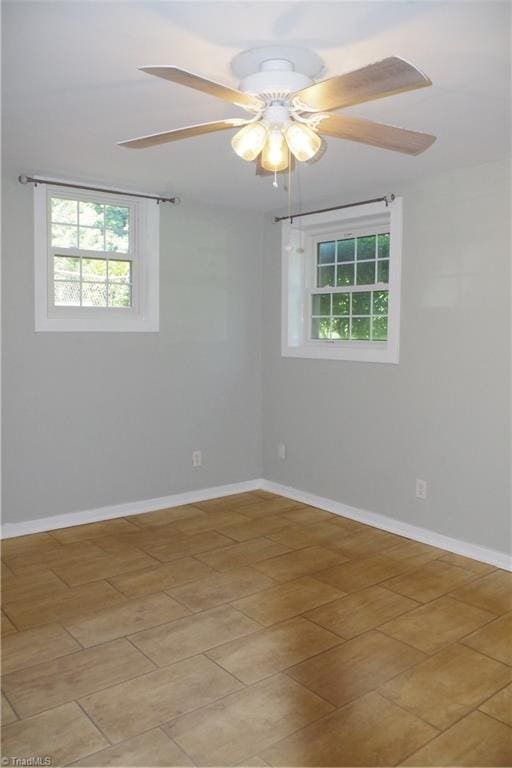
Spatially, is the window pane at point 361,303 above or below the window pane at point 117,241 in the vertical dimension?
below

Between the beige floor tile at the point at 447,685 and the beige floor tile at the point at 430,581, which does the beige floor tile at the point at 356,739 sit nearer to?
the beige floor tile at the point at 447,685

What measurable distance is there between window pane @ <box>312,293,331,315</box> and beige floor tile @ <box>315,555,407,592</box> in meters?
1.98

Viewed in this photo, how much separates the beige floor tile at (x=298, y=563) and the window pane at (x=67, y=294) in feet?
7.02

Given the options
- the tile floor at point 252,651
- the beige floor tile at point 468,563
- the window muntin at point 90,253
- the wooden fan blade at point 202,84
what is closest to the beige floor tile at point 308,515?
the tile floor at point 252,651

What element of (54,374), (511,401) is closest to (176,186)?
(54,374)

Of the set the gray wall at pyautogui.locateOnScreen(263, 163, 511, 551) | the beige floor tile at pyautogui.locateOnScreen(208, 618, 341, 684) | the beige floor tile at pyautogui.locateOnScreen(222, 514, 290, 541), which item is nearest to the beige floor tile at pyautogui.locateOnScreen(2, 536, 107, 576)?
the beige floor tile at pyautogui.locateOnScreen(222, 514, 290, 541)

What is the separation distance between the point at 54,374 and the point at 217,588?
1.82 m

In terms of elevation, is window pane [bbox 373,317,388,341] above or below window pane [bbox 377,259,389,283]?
below

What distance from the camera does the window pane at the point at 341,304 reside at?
4.62 m

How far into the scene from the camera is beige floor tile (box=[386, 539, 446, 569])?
3639 mm

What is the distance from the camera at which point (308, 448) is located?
4.83 metres

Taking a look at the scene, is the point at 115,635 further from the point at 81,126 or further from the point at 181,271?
the point at 181,271

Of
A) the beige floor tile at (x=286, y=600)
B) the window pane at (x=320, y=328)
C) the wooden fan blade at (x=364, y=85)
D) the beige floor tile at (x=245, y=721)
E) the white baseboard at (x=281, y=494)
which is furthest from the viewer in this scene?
the window pane at (x=320, y=328)

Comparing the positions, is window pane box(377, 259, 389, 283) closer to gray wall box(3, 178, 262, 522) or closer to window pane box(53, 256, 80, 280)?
gray wall box(3, 178, 262, 522)
